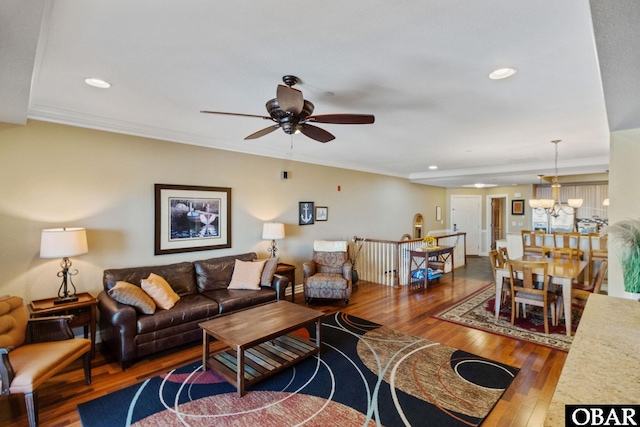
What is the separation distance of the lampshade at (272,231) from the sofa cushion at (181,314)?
1430mm

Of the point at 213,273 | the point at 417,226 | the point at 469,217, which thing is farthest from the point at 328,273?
the point at 469,217

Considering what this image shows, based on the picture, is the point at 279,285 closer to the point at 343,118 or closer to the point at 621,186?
the point at 343,118

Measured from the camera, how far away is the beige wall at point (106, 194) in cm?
317

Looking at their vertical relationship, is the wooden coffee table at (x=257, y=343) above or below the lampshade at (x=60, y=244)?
below

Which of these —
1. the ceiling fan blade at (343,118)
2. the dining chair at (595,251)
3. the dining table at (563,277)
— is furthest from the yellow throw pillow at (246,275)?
the dining chair at (595,251)

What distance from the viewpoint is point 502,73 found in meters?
2.35

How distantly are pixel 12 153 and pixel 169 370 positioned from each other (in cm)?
274

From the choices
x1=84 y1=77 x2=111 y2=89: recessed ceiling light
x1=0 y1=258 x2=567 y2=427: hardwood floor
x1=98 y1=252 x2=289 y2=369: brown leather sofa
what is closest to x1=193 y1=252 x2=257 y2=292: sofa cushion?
x1=98 y1=252 x2=289 y2=369: brown leather sofa

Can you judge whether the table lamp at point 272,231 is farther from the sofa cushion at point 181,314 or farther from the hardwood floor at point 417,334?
the sofa cushion at point 181,314

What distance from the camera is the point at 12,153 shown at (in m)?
3.12

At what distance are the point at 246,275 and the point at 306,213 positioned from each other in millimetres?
1990

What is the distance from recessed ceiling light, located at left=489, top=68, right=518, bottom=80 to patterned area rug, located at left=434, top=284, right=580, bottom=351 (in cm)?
303

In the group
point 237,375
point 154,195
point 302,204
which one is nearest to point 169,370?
point 237,375

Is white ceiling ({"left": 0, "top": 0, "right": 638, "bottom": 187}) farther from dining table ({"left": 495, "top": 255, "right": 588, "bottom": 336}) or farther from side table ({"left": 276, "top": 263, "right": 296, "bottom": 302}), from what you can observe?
side table ({"left": 276, "top": 263, "right": 296, "bottom": 302})
